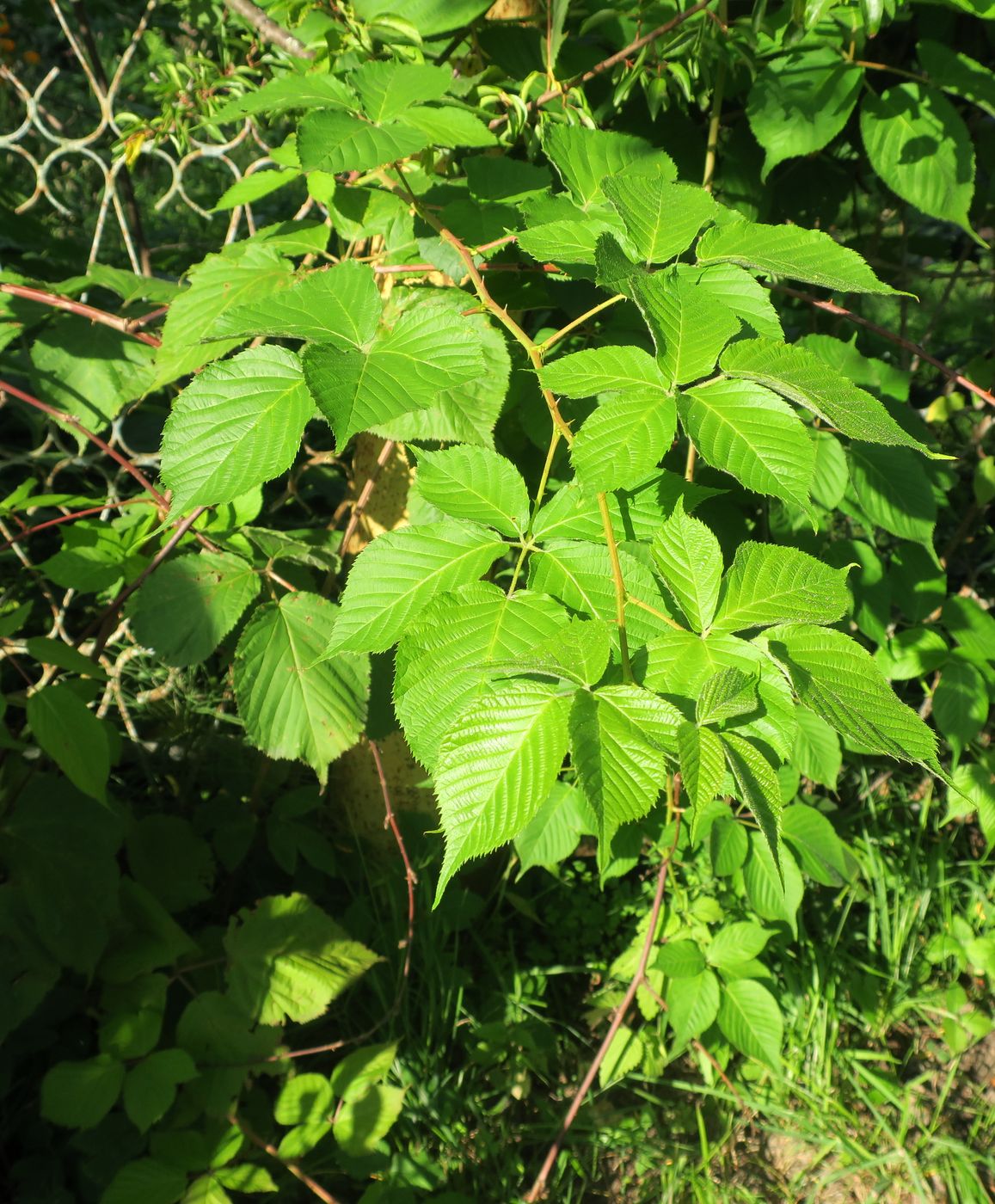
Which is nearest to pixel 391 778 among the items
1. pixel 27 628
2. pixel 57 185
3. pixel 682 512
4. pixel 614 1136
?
pixel 614 1136

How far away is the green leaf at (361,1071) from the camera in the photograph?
1.53m

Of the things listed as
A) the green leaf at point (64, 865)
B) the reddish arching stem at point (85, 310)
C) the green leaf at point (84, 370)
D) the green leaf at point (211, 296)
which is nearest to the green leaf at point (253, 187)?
the green leaf at point (211, 296)

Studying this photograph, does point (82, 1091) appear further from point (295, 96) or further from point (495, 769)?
point (295, 96)

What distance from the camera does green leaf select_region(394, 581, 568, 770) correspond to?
792 millimetres

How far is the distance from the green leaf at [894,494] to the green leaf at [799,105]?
1.64 ft

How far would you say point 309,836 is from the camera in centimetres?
185

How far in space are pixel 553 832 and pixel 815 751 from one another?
495mm

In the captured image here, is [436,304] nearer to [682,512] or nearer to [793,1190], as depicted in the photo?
[682,512]

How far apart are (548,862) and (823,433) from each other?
90cm

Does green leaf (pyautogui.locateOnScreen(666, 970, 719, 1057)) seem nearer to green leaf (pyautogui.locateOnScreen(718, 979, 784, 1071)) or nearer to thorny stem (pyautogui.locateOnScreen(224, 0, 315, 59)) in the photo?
green leaf (pyautogui.locateOnScreen(718, 979, 784, 1071))

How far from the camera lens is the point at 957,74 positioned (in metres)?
1.47

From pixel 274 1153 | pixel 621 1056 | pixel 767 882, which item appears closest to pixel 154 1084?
pixel 274 1153

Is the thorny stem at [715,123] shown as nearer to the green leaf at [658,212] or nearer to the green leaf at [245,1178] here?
the green leaf at [658,212]

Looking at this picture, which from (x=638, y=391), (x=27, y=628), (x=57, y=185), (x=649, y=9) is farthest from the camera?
(x=57, y=185)
